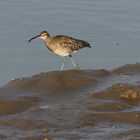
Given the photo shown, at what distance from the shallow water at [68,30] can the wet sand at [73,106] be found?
1.93m

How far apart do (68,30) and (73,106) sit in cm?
678

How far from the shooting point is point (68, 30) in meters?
18.0

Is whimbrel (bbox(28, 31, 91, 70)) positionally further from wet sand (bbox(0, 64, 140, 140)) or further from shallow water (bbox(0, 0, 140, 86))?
wet sand (bbox(0, 64, 140, 140))

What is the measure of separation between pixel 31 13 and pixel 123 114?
9.30 meters

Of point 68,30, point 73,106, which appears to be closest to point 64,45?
point 68,30

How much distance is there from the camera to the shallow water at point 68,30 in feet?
52.2

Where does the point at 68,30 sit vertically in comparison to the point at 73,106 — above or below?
above

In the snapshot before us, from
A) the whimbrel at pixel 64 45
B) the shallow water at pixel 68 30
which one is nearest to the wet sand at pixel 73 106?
the whimbrel at pixel 64 45

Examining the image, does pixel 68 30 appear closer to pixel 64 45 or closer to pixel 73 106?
pixel 64 45

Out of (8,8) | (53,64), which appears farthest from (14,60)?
(8,8)

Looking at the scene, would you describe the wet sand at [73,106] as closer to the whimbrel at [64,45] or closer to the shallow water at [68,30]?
the whimbrel at [64,45]

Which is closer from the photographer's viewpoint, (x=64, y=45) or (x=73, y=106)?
(x=73, y=106)

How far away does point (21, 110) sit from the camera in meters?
11.4

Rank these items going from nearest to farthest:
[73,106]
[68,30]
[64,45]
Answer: [73,106]
[64,45]
[68,30]
